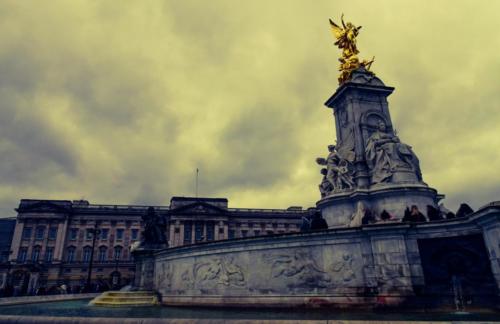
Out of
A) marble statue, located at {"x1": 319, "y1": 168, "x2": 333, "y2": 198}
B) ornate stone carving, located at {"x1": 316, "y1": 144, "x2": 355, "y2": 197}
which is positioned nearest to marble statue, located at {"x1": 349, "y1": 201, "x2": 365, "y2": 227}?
ornate stone carving, located at {"x1": 316, "y1": 144, "x2": 355, "y2": 197}

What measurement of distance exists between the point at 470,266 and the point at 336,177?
870 centimetres

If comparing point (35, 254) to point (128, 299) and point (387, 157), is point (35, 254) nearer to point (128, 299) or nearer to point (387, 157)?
point (128, 299)

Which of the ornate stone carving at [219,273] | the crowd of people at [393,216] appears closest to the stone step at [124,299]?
the ornate stone carving at [219,273]

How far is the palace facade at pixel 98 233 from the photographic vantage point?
62656 mm

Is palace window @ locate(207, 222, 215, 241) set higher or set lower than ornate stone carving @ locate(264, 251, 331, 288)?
higher

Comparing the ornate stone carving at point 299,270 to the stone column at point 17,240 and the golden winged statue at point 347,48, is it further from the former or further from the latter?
the stone column at point 17,240

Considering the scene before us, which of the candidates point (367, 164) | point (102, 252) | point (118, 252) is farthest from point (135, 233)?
point (367, 164)

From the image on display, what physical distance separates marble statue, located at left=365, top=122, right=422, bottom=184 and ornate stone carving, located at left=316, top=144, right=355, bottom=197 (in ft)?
3.64

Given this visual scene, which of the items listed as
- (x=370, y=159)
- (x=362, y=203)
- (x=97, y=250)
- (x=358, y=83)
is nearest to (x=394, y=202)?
(x=362, y=203)

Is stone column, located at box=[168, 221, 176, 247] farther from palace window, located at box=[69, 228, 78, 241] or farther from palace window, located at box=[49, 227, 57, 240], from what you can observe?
palace window, located at box=[49, 227, 57, 240]

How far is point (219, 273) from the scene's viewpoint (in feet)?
44.8

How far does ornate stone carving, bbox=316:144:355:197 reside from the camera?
18062 mm

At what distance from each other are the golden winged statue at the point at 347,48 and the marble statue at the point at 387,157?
19.0 feet

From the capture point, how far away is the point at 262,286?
12.5m
